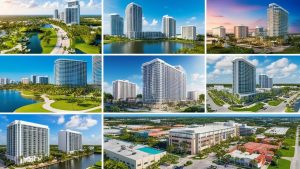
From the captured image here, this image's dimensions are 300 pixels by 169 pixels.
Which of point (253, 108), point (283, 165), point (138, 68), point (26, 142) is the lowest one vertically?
point (283, 165)

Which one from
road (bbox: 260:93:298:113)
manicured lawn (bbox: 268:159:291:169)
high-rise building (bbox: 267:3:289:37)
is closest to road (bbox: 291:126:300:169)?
manicured lawn (bbox: 268:159:291:169)

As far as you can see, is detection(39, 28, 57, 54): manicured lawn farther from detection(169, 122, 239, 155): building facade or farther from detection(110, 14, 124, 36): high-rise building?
detection(169, 122, 239, 155): building facade

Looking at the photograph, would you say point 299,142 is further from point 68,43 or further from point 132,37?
point 68,43

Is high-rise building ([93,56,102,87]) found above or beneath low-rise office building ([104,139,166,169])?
above

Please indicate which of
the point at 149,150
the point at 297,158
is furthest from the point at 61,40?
the point at 297,158

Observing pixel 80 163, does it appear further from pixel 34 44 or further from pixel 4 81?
pixel 34 44

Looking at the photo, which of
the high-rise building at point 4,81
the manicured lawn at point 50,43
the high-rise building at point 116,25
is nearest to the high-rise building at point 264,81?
the high-rise building at point 116,25

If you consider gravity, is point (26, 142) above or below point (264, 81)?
below
